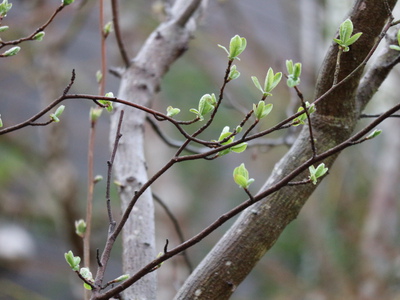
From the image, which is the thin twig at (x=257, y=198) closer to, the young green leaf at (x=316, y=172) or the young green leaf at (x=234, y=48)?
the young green leaf at (x=316, y=172)

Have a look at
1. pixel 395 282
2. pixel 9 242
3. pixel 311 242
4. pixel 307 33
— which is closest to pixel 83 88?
pixel 9 242

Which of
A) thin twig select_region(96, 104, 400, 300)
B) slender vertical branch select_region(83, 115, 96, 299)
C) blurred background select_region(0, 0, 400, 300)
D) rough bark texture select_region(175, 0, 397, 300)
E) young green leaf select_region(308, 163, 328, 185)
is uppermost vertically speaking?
blurred background select_region(0, 0, 400, 300)

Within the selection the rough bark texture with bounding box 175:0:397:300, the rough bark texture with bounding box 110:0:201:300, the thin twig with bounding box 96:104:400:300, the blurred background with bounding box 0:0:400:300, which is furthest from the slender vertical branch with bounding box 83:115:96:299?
the blurred background with bounding box 0:0:400:300

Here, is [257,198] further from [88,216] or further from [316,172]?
[88,216]

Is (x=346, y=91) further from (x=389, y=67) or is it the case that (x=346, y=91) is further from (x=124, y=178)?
(x=124, y=178)

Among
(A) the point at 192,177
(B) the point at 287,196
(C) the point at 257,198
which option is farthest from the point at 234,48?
(A) the point at 192,177

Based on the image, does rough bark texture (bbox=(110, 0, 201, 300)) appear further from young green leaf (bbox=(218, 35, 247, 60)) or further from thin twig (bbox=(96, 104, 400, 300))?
young green leaf (bbox=(218, 35, 247, 60))

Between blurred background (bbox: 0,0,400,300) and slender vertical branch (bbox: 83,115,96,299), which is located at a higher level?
blurred background (bbox: 0,0,400,300)
